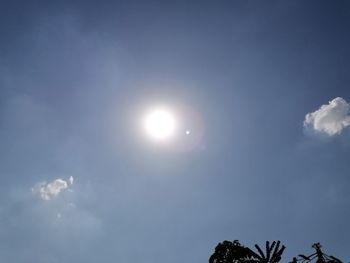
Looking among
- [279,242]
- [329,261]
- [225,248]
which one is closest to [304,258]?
[329,261]

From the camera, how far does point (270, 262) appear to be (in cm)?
2441

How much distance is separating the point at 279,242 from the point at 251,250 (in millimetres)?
1997

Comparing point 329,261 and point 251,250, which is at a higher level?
point 251,250

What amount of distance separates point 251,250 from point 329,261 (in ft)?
18.0

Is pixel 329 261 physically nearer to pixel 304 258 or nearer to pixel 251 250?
pixel 304 258

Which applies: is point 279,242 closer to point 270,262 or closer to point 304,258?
point 270,262

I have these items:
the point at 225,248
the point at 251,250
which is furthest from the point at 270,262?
the point at 225,248

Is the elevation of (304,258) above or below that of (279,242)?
below

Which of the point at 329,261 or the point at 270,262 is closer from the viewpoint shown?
the point at 329,261

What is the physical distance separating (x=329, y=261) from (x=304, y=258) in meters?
1.38

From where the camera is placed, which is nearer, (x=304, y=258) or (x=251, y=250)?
(x=304, y=258)

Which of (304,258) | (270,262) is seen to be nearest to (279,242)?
(270,262)

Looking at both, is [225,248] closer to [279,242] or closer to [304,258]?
[279,242]

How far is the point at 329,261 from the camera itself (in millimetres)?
20844
